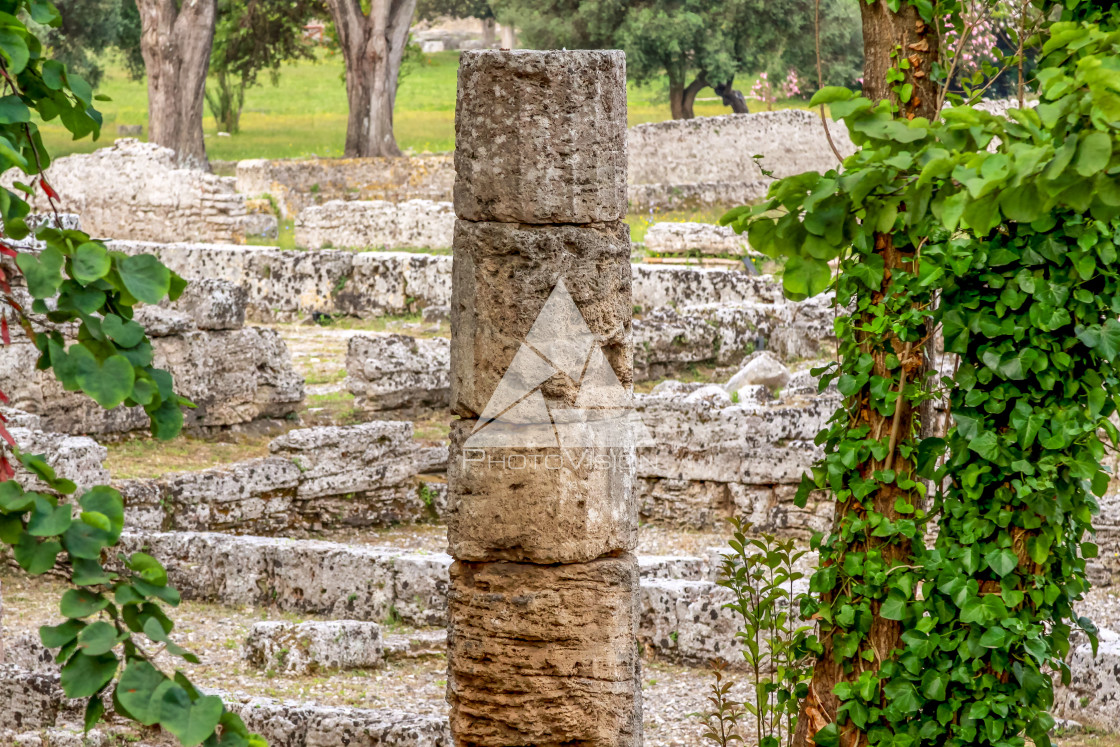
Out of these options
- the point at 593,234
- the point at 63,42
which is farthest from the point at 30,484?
the point at 63,42

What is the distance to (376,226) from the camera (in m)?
19.7

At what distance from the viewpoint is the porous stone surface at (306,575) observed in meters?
7.76

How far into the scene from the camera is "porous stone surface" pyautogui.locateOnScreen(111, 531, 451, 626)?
306 inches

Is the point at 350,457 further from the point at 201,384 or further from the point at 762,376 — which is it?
the point at 762,376

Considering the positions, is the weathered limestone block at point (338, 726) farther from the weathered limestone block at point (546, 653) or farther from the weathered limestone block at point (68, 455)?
the weathered limestone block at point (68, 455)

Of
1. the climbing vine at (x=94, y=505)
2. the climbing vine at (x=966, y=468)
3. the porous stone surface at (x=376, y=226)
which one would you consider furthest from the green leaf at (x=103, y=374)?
the porous stone surface at (x=376, y=226)

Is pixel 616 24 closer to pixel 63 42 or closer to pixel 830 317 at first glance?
pixel 63 42

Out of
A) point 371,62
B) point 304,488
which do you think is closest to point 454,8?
point 371,62

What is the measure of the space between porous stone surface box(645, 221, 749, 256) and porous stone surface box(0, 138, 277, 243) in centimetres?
714

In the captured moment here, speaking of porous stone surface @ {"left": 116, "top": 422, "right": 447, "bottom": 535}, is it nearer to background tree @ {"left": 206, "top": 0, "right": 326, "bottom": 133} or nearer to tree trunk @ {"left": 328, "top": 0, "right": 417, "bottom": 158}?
tree trunk @ {"left": 328, "top": 0, "right": 417, "bottom": 158}

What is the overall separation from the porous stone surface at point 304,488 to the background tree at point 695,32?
2083 centimetres

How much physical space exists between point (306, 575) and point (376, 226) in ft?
40.6

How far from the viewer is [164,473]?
9.88 metres

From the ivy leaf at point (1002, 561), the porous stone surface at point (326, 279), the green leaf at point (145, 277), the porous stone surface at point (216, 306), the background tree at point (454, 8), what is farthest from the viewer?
the background tree at point (454, 8)
